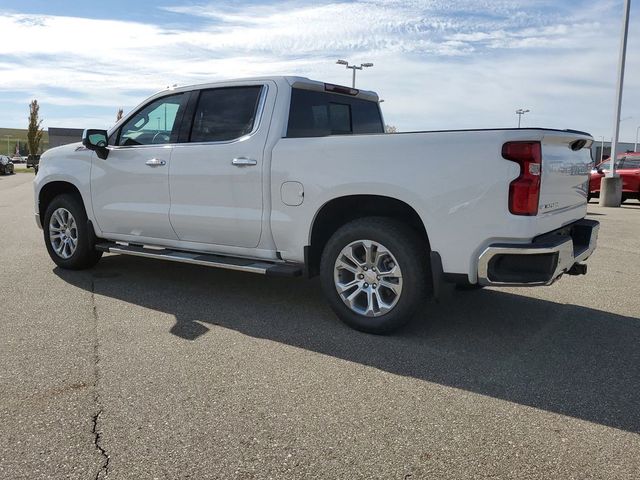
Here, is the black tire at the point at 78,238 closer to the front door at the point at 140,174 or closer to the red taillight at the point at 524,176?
the front door at the point at 140,174

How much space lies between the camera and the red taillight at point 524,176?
152 inches

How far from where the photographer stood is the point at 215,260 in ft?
17.3

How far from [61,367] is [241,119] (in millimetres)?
2590

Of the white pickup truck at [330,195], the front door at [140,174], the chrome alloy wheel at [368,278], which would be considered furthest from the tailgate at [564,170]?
the front door at [140,174]

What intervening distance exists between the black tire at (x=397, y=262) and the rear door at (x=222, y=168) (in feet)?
2.60

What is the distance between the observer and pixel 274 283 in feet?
20.9

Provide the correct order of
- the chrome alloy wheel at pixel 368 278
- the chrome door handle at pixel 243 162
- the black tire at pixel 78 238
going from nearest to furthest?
the chrome alloy wheel at pixel 368 278 < the chrome door handle at pixel 243 162 < the black tire at pixel 78 238

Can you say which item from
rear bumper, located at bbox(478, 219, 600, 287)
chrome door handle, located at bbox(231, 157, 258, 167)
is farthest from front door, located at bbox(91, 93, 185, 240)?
rear bumper, located at bbox(478, 219, 600, 287)

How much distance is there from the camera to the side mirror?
6105 millimetres

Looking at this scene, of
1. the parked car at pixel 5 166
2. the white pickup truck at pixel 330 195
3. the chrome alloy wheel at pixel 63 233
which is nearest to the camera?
the white pickup truck at pixel 330 195

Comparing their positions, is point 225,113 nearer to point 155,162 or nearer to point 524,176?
point 155,162

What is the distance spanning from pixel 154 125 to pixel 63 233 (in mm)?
1838

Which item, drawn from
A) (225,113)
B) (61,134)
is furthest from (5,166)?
(225,113)

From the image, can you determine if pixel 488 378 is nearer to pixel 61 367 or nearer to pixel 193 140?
pixel 61 367
